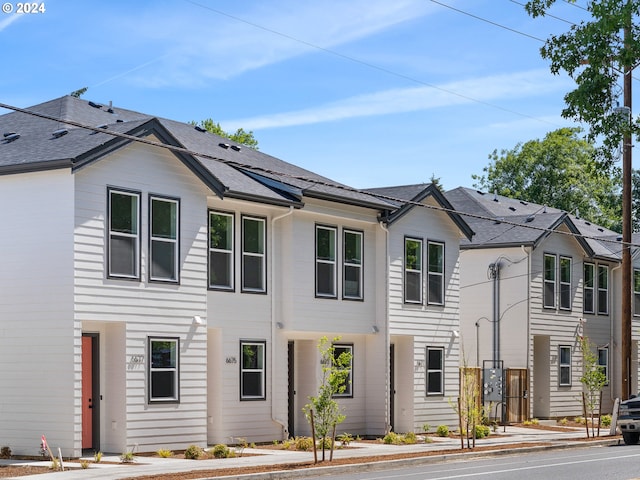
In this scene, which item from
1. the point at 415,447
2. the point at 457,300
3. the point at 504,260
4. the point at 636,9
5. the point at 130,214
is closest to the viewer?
the point at 636,9

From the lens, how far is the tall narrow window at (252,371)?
91.8 feet

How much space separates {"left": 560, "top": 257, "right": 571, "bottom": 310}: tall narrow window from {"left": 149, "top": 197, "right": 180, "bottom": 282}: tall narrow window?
20278 millimetres

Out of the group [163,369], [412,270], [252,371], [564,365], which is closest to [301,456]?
[163,369]

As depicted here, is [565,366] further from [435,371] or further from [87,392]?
[87,392]

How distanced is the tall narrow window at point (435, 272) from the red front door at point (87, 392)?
1259cm

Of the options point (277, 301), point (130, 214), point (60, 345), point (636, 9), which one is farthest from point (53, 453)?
point (636, 9)

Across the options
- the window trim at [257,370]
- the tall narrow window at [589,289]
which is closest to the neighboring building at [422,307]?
the window trim at [257,370]

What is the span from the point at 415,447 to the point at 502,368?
9923mm

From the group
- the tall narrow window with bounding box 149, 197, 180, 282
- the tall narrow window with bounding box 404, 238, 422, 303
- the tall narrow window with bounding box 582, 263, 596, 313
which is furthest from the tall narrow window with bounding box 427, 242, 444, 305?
the tall narrow window with bounding box 149, 197, 180, 282

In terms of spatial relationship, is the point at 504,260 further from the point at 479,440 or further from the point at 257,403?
the point at 257,403

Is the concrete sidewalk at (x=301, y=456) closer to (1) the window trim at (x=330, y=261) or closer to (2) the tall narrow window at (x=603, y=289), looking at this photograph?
(1) the window trim at (x=330, y=261)

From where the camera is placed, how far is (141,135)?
2438 cm

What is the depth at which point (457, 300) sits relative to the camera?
35.4 m

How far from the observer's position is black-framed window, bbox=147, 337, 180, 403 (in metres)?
24.8
